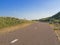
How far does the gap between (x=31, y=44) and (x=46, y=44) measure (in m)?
0.97

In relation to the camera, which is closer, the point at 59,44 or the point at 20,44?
the point at 20,44

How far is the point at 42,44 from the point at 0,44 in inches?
102

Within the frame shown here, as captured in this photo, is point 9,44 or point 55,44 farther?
point 55,44

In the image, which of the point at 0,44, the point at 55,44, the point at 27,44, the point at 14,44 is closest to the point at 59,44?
the point at 55,44

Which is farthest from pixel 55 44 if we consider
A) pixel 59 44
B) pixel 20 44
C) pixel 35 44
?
pixel 20 44

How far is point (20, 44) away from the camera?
12164 mm

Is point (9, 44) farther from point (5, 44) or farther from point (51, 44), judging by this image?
point (51, 44)

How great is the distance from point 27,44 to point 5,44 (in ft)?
4.40

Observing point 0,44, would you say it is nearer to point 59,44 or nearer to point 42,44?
point 42,44

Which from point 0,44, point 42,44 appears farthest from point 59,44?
point 0,44

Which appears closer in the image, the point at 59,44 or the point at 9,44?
the point at 9,44

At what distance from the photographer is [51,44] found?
42.0 ft

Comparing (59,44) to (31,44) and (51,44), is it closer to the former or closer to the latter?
(51,44)

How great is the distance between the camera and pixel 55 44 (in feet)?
42.4
